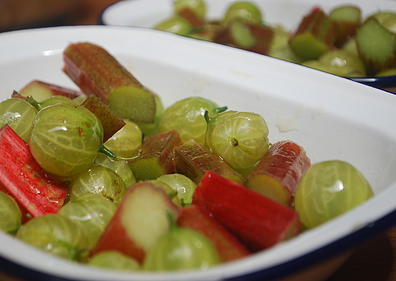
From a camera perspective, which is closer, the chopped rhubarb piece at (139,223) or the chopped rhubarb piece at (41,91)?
the chopped rhubarb piece at (139,223)

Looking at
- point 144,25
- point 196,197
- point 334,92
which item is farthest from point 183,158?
point 144,25

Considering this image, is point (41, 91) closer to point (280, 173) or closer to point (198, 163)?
point (198, 163)

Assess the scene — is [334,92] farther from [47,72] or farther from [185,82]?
[47,72]

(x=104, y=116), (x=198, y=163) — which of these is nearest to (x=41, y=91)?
(x=104, y=116)

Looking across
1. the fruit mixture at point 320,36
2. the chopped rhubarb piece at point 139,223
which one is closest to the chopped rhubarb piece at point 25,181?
the chopped rhubarb piece at point 139,223

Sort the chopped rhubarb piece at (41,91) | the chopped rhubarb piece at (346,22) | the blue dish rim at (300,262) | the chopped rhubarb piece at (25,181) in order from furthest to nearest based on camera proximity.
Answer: the chopped rhubarb piece at (346,22) → the chopped rhubarb piece at (41,91) → the chopped rhubarb piece at (25,181) → the blue dish rim at (300,262)

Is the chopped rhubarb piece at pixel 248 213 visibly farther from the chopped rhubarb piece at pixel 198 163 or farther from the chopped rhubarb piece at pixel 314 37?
→ the chopped rhubarb piece at pixel 314 37
